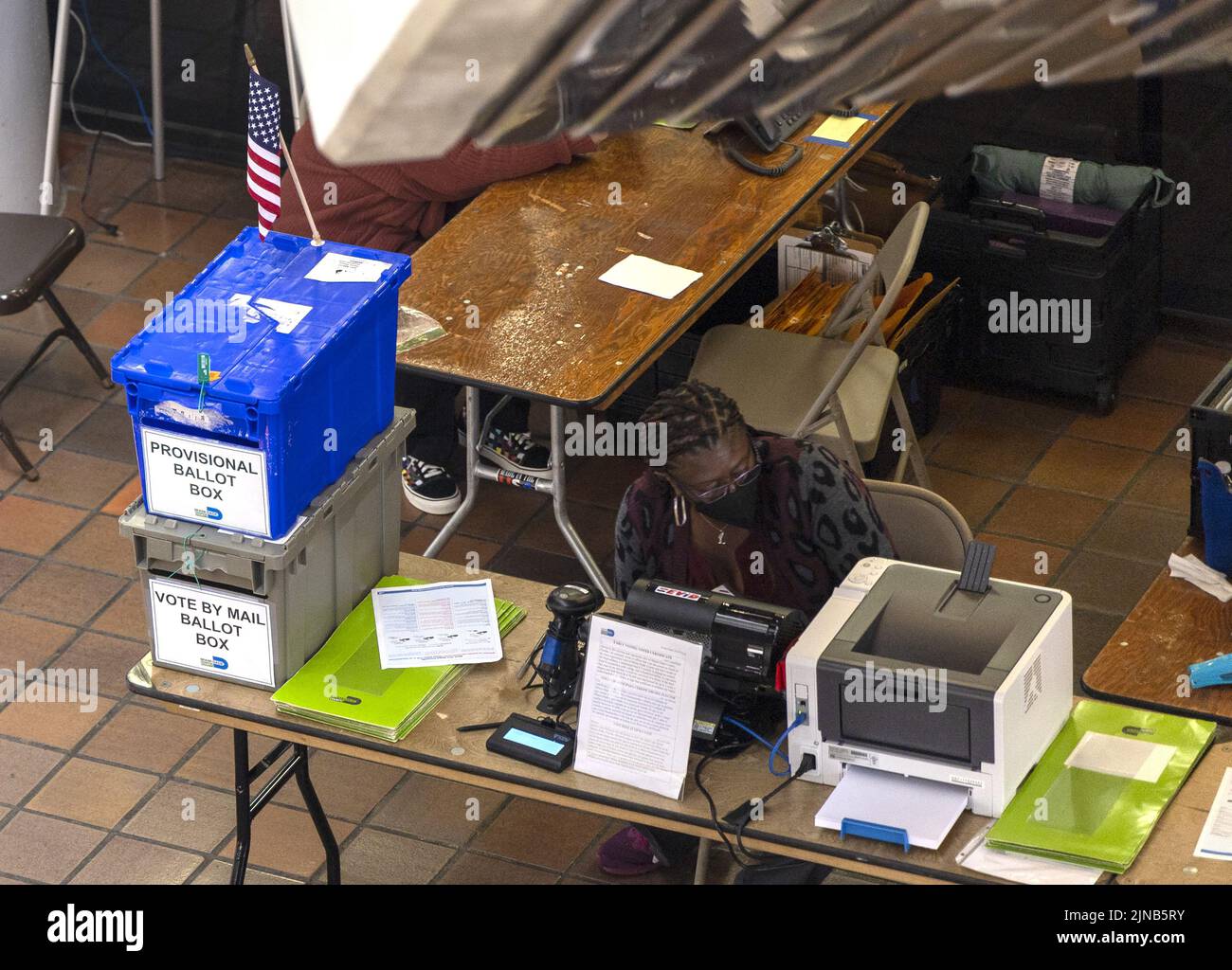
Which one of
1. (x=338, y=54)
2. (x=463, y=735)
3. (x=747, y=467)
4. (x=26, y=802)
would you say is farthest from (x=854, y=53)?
(x=26, y=802)

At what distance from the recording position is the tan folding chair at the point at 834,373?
15.5ft

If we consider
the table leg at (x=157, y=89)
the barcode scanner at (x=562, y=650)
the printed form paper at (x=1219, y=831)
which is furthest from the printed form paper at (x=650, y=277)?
the table leg at (x=157, y=89)

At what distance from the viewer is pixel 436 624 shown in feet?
11.4

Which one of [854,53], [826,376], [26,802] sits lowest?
[26,802]

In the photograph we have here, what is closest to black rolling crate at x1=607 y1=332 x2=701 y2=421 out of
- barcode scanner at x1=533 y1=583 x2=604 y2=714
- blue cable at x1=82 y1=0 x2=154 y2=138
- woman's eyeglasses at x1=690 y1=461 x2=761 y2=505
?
woman's eyeglasses at x1=690 y1=461 x2=761 y2=505

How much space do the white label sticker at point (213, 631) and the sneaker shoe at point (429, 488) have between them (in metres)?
1.96

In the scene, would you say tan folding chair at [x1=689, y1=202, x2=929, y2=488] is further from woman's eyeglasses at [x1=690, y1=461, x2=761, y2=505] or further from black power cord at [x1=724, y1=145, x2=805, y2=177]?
woman's eyeglasses at [x1=690, y1=461, x2=761, y2=505]

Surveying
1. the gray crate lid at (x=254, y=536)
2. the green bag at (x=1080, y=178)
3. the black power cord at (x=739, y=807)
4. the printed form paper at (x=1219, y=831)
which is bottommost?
the black power cord at (x=739, y=807)

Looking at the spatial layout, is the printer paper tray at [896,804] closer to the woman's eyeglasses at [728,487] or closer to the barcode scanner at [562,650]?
the barcode scanner at [562,650]

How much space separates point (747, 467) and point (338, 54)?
122 inches

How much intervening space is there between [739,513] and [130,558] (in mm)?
2427

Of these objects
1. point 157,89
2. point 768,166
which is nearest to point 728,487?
point 768,166

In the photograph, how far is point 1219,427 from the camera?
12.0ft
